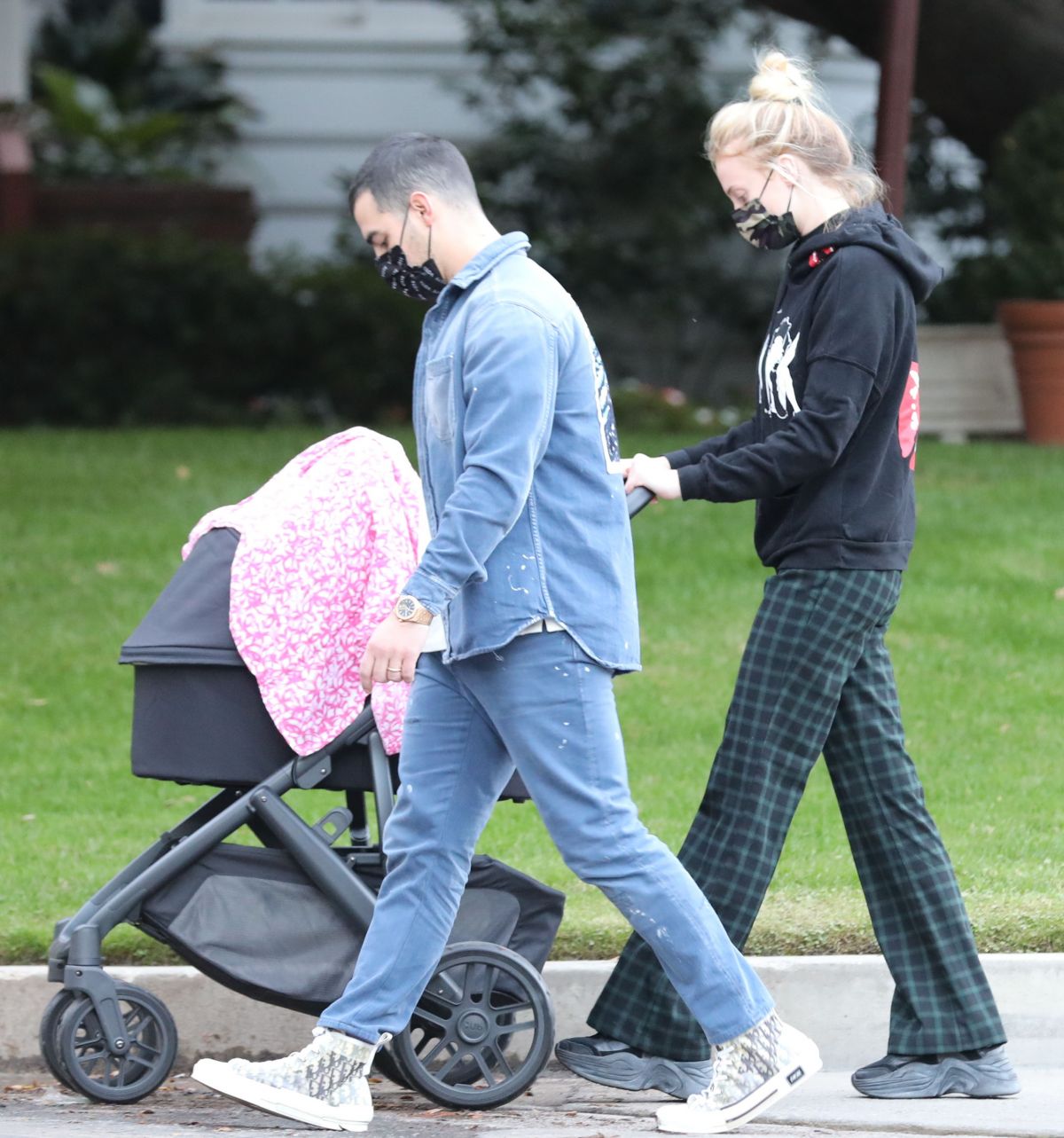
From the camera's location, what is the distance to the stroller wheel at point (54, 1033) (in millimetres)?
3891

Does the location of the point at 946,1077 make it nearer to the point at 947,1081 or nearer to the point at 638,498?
the point at 947,1081

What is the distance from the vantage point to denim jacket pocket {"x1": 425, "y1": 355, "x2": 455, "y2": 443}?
3.58 meters

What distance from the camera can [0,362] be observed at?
42.2 feet

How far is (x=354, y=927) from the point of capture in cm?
398

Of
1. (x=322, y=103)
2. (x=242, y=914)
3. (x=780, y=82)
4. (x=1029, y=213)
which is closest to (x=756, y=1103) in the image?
(x=242, y=914)

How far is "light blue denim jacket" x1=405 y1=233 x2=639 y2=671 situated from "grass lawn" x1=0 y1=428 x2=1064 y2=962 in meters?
1.29

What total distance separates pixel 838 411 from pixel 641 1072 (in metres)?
1.36

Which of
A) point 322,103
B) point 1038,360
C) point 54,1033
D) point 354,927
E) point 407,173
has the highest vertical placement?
point 407,173

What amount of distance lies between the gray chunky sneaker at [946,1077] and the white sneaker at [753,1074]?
367 mm

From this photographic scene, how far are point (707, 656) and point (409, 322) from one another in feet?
19.5

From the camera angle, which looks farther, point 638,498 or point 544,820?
point 638,498

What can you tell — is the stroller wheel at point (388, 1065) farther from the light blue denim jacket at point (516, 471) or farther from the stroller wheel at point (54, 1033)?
the light blue denim jacket at point (516, 471)

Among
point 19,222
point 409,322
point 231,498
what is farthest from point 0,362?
point 231,498

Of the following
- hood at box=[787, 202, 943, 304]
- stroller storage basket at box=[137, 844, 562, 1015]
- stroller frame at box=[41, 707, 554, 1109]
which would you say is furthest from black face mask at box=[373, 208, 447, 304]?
stroller storage basket at box=[137, 844, 562, 1015]
